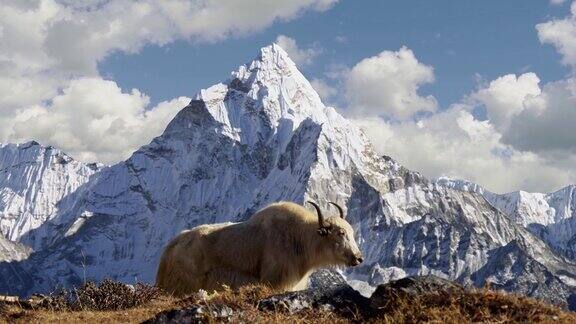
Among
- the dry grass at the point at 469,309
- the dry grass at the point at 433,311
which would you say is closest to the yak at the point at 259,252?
the dry grass at the point at 433,311

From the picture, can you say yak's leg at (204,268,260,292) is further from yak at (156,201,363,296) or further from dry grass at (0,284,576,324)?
dry grass at (0,284,576,324)

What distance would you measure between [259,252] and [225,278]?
1323 millimetres

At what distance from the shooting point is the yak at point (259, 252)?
919 inches

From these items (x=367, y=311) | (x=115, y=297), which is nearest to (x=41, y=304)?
(x=115, y=297)

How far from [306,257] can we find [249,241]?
1.94 metres

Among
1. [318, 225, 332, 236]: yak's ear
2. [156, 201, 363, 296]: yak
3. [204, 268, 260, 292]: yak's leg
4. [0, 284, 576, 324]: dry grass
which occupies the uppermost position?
[318, 225, 332, 236]: yak's ear

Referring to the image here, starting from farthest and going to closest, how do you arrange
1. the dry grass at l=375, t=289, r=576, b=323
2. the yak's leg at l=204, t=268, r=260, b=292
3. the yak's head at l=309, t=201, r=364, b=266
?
the yak's head at l=309, t=201, r=364, b=266
the yak's leg at l=204, t=268, r=260, b=292
the dry grass at l=375, t=289, r=576, b=323

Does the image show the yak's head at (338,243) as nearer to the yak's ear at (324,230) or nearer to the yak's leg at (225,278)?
the yak's ear at (324,230)

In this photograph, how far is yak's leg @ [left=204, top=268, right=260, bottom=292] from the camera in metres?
23.1

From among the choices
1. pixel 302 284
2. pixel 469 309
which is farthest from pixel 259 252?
pixel 469 309

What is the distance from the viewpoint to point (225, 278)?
76.3 ft

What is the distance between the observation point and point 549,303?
1191 cm

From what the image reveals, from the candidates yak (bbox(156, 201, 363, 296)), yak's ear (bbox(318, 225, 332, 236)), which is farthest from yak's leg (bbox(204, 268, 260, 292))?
yak's ear (bbox(318, 225, 332, 236))

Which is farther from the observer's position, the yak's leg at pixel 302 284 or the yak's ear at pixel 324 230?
the yak's ear at pixel 324 230
